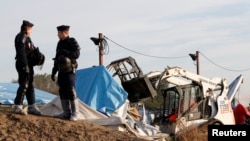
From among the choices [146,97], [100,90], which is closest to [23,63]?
[100,90]

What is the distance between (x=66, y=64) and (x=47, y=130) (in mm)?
1348

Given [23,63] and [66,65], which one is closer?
[23,63]

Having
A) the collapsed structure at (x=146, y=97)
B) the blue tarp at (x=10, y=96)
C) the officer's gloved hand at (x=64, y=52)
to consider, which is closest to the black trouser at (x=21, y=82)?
the officer's gloved hand at (x=64, y=52)

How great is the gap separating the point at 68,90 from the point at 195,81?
36.1ft

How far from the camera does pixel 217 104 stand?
20.6 m

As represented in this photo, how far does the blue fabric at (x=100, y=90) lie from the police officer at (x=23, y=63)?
4.57 meters

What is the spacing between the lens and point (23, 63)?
10.1m

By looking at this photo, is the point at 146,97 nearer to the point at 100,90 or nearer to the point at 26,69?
the point at 100,90

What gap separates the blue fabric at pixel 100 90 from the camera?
1516cm

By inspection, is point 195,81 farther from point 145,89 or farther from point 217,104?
point 145,89

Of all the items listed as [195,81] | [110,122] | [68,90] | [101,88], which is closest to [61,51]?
[68,90]

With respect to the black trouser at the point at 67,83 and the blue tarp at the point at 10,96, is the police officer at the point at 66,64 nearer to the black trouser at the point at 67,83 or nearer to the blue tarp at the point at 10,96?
the black trouser at the point at 67,83

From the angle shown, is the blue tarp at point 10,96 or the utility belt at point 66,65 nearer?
the utility belt at point 66,65

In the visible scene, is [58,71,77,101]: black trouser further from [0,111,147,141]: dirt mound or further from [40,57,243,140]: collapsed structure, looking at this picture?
[40,57,243,140]: collapsed structure
